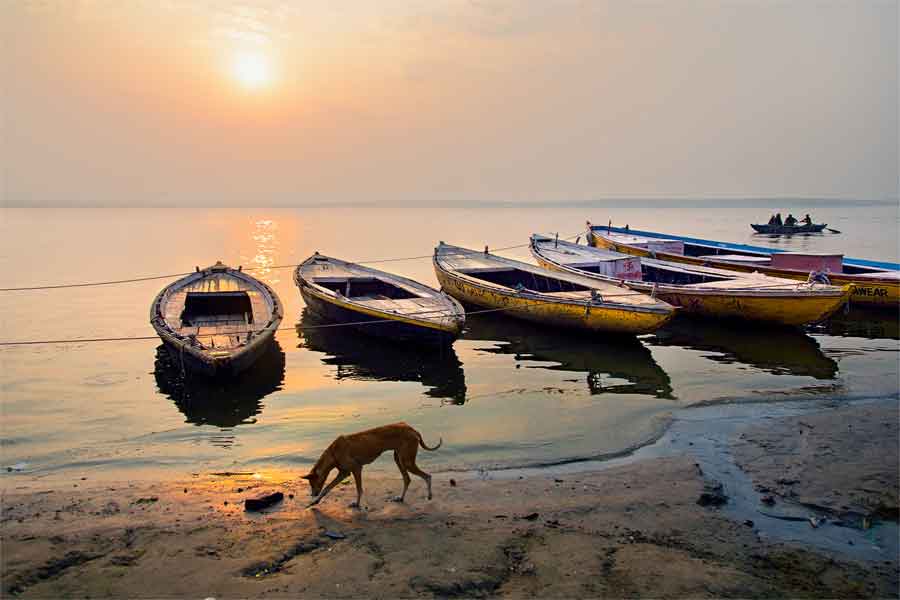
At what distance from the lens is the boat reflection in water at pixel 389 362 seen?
1418 centimetres

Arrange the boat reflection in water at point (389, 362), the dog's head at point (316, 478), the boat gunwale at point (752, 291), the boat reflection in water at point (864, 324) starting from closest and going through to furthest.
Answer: the dog's head at point (316, 478), the boat reflection in water at point (389, 362), the boat gunwale at point (752, 291), the boat reflection in water at point (864, 324)

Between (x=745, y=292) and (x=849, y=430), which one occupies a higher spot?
(x=745, y=292)

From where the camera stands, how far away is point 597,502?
7.74 meters

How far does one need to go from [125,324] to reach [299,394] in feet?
34.5

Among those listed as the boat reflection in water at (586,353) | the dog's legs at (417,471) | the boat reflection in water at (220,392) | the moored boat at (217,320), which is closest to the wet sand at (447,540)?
the dog's legs at (417,471)

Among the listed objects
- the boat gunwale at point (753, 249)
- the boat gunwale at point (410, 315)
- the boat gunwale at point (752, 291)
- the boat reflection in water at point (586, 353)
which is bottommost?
the boat reflection in water at point (586, 353)

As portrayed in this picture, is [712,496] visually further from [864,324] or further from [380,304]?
[864,324]

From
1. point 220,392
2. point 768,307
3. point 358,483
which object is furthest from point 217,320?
point 768,307

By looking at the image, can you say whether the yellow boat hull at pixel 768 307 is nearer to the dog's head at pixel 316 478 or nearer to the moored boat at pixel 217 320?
the moored boat at pixel 217 320

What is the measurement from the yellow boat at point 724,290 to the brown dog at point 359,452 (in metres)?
13.0

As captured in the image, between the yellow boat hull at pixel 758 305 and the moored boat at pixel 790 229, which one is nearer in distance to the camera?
the yellow boat hull at pixel 758 305

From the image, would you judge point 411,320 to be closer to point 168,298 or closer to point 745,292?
point 168,298

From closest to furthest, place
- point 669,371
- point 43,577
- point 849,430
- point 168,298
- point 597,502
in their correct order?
point 43,577
point 597,502
point 849,430
point 669,371
point 168,298

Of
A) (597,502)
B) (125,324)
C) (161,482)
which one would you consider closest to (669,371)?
(597,502)
